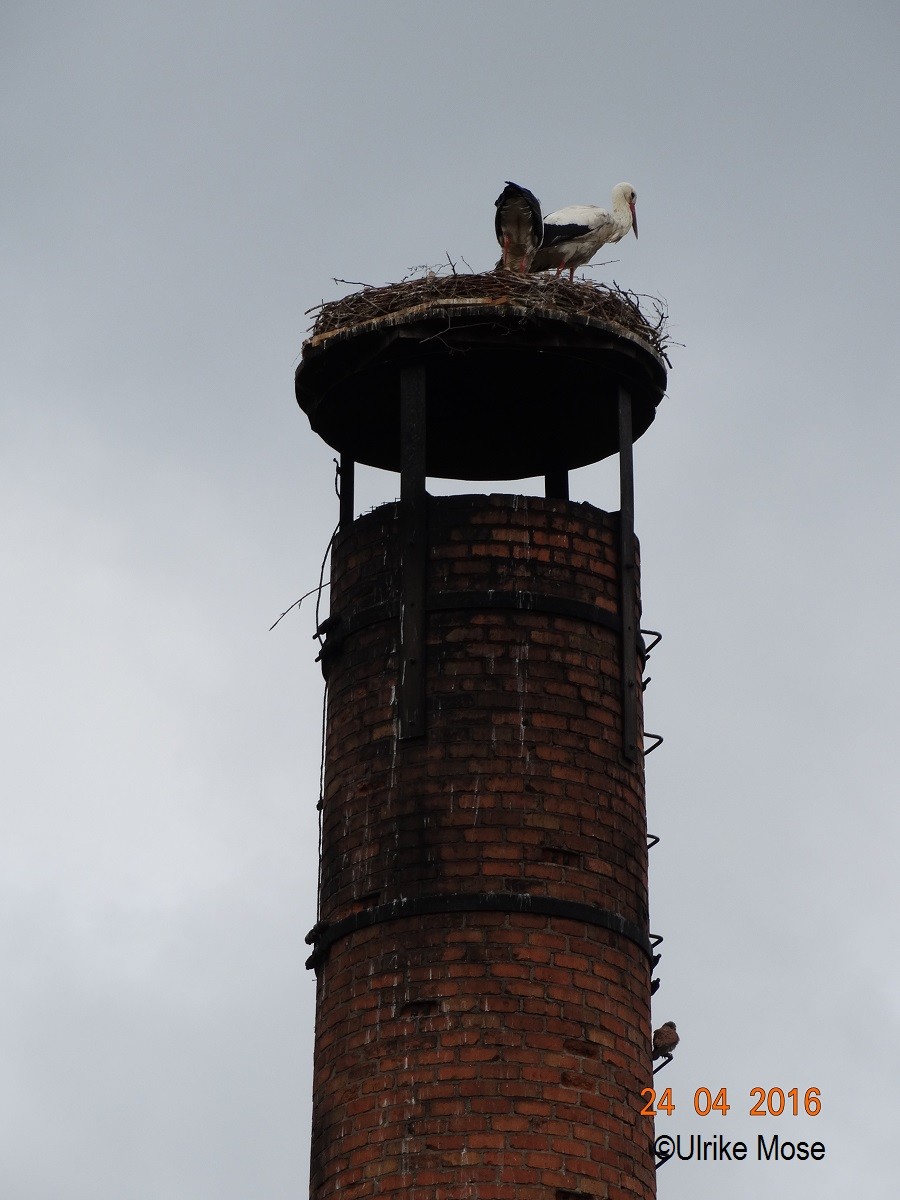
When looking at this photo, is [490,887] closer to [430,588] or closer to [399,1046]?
[399,1046]

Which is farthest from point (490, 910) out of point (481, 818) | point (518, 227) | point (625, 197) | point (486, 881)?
point (625, 197)

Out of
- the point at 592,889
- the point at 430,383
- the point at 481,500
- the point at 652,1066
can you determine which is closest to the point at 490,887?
the point at 592,889

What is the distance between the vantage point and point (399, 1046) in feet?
45.6

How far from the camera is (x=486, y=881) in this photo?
14148 millimetres

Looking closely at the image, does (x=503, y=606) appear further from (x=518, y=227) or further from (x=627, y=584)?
(x=518, y=227)

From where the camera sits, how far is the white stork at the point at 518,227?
17656 millimetres

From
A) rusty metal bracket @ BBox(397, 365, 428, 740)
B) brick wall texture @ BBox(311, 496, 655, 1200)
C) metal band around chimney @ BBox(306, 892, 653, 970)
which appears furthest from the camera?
rusty metal bracket @ BBox(397, 365, 428, 740)

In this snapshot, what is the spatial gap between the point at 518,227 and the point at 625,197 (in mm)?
1977

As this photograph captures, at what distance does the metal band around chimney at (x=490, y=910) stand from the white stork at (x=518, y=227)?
564 centimetres

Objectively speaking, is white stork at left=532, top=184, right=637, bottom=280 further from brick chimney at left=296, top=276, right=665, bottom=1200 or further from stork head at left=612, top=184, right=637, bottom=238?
brick chimney at left=296, top=276, right=665, bottom=1200

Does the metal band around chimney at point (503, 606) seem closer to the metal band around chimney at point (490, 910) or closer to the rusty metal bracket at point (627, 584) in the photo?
the rusty metal bracket at point (627, 584)

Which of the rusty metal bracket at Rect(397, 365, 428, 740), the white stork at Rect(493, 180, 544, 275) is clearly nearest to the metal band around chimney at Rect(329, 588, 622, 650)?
the rusty metal bracket at Rect(397, 365, 428, 740)

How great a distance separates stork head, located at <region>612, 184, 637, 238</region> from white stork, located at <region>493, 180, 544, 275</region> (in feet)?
5.65

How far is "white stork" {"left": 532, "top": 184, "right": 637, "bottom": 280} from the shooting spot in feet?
60.2
